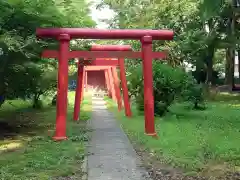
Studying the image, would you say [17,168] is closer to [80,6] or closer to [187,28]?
[80,6]

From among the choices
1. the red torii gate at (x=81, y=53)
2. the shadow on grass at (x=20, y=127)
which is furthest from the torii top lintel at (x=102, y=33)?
the shadow on grass at (x=20, y=127)

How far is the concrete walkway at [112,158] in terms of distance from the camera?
7172 mm

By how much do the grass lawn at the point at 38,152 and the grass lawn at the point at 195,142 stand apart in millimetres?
1646

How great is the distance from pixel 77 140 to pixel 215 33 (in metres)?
17.4

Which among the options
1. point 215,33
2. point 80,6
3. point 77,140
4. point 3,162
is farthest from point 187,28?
point 3,162

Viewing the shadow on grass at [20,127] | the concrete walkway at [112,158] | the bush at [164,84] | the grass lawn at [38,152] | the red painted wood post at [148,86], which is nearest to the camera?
the concrete walkway at [112,158]

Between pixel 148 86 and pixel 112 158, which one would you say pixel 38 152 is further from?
pixel 148 86

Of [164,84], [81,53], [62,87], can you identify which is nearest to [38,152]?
[62,87]

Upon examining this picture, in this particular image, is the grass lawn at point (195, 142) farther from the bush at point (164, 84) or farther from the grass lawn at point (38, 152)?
the grass lawn at point (38, 152)

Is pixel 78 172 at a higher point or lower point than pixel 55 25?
lower

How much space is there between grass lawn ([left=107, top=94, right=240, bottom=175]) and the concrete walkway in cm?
48

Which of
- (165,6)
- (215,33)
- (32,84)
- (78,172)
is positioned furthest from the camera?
(215,33)

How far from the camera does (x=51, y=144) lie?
10.9 m

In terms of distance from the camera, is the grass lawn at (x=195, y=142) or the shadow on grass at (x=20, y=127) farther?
the shadow on grass at (x=20, y=127)
